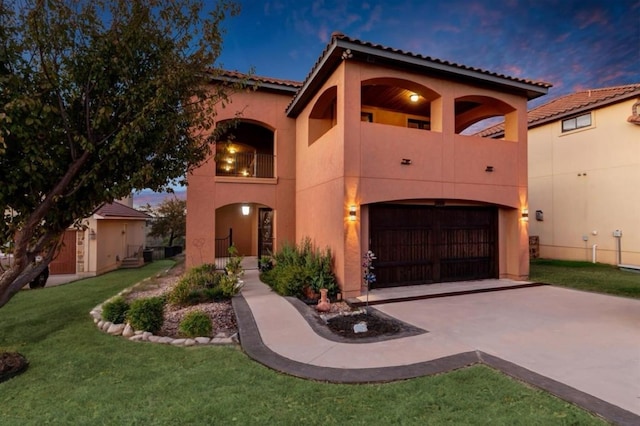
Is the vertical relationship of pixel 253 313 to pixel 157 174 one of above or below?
below

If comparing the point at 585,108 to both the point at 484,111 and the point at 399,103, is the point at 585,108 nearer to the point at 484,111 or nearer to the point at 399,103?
the point at 484,111

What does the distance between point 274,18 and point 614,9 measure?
1234 cm

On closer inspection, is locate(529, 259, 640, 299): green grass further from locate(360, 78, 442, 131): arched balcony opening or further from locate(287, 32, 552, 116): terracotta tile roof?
locate(360, 78, 442, 131): arched balcony opening

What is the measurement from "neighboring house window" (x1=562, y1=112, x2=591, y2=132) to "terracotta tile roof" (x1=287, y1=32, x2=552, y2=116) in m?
6.48

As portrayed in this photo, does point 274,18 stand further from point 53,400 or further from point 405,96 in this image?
point 53,400

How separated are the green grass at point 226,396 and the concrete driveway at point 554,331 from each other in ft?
2.88

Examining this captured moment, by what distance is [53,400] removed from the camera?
12.5 ft

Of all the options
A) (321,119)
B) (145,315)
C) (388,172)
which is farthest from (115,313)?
(321,119)

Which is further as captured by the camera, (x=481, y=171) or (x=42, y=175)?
(x=481, y=171)

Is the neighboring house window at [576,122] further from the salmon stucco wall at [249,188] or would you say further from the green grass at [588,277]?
the salmon stucco wall at [249,188]

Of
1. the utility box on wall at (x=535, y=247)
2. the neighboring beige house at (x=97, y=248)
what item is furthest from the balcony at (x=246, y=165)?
the utility box on wall at (x=535, y=247)

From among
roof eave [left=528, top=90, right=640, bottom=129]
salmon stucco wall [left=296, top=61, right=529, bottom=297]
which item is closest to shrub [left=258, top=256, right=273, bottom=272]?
salmon stucco wall [left=296, top=61, right=529, bottom=297]

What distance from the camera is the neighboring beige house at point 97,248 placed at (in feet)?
52.4

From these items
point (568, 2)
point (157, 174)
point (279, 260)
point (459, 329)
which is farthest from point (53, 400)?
point (568, 2)
